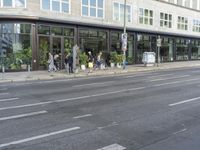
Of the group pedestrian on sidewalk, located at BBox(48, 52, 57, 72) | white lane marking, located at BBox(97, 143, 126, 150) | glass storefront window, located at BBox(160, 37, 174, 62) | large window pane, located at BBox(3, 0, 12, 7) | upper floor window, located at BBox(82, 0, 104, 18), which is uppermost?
upper floor window, located at BBox(82, 0, 104, 18)

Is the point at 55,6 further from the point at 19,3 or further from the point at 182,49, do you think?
the point at 182,49

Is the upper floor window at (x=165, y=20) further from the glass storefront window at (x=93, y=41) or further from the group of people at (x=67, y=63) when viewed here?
the group of people at (x=67, y=63)

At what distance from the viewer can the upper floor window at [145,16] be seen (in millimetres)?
40562

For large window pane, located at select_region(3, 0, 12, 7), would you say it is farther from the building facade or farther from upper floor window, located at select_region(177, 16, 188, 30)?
upper floor window, located at select_region(177, 16, 188, 30)

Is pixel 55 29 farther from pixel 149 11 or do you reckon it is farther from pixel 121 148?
pixel 121 148

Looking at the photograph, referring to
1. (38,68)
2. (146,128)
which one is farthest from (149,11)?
(146,128)

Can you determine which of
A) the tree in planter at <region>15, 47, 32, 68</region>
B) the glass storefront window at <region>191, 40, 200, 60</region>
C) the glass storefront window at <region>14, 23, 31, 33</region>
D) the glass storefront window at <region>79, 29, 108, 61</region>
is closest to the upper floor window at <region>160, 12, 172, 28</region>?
the glass storefront window at <region>191, 40, 200, 60</region>

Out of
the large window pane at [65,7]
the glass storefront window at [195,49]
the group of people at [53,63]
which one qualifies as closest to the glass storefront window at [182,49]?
the glass storefront window at [195,49]

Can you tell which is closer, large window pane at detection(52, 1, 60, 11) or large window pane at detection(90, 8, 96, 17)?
large window pane at detection(52, 1, 60, 11)

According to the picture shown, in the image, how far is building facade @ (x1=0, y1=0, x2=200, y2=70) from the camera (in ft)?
87.1

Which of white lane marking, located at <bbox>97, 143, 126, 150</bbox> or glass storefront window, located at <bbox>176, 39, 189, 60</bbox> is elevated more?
glass storefront window, located at <bbox>176, 39, 189, 60</bbox>

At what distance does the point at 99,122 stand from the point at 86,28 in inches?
971

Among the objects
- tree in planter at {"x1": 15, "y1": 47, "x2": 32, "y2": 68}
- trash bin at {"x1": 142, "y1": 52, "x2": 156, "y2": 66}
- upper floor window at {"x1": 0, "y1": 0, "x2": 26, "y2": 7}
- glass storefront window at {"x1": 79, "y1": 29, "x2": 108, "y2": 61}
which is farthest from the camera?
trash bin at {"x1": 142, "y1": 52, "x2": 156, "y2": 66}

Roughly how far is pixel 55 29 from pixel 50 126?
22.2 m
